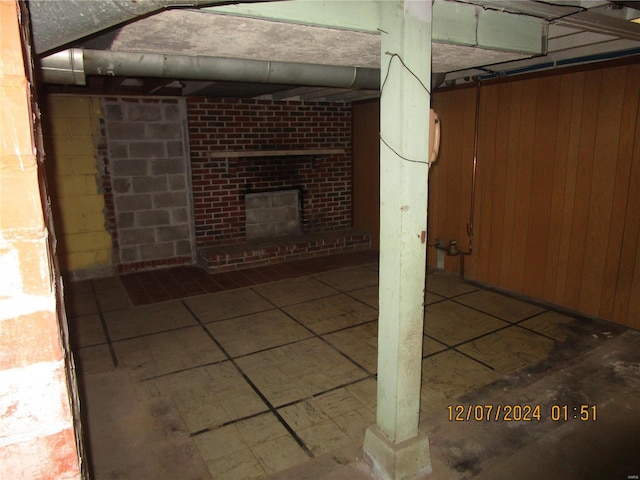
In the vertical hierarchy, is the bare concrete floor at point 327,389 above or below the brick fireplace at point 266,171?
below

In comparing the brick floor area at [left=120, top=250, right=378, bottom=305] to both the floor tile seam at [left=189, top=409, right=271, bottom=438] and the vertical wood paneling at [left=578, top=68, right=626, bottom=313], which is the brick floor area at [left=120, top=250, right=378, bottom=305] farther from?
the vertical wood paneling at [left=578, top=68, right=626, bottom=313]

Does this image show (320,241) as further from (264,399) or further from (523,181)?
(264,399)

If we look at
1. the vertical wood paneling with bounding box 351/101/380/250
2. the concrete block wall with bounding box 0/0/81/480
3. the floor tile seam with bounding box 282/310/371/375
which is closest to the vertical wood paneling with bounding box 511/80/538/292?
the vertical wood paneling with bounding box 351/101/380/250

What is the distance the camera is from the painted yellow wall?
4.62 meters

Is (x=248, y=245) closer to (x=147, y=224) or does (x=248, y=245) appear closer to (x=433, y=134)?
(x=147, y=224)

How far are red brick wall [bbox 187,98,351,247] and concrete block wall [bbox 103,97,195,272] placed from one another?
0.56 feet

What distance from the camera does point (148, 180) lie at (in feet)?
16.8

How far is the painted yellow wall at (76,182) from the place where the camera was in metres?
4.62

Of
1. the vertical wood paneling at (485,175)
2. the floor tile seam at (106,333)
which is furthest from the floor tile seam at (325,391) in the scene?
the vertical wood paneling at (485,175)

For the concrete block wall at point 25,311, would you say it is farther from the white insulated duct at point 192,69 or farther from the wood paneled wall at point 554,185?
Result: the wood paneled wall at point 554,185

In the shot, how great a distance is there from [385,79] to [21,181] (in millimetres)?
1421

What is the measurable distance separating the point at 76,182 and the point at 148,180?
76 centimetres

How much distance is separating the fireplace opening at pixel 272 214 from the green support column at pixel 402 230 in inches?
160

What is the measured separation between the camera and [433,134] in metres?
1.84
